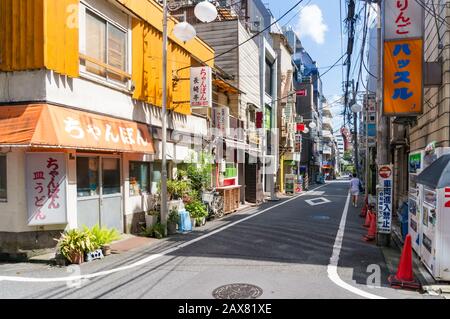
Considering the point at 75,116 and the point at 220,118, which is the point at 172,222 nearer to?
the point at 75,116

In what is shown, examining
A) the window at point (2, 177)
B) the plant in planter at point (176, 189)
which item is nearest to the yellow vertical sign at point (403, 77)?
the plant in planter at point (176, 189)

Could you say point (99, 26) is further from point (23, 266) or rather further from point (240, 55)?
point (240, 55)

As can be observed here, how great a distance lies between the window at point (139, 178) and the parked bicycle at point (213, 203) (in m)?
2.91

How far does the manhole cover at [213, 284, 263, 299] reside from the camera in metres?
6.11

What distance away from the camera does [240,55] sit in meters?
23.2

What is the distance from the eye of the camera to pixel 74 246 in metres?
8.27

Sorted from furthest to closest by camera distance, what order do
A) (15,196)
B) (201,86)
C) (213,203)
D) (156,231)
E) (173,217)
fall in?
(213,203), (201,86), (173,217), (156,231), (15,196)

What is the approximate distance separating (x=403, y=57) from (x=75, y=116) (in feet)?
27.4

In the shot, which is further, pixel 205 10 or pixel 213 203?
pixel 213 203

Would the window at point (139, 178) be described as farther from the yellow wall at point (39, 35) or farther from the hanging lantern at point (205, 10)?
the hanging lantern at point (205, 10)

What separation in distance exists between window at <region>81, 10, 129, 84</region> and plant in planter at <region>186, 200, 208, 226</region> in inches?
209

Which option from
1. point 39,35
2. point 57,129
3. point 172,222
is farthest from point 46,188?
point 172,222

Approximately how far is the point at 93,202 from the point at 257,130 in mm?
18114

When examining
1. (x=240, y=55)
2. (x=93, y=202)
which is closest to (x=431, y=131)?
(x=93, y=202)
